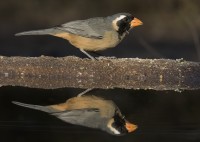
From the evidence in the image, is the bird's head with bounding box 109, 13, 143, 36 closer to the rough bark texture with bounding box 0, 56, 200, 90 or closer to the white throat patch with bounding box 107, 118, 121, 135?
the rough bark texture with bounding box 0, 56, 200, 90

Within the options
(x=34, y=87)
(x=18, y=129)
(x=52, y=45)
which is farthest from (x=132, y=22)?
(x=52, y=45)

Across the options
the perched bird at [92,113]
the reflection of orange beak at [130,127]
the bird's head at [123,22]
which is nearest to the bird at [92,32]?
the bird's head at [123,22]

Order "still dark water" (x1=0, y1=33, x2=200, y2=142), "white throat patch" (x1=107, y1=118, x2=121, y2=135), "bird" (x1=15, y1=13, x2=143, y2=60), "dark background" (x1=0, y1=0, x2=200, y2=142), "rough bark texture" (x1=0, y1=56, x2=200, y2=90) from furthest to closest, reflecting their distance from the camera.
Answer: "bird" (x1=15, y1=13, x2=143, y2=60) < "rough bark texture" (x1=0, y1=56, x2=200, y2=90) < "white throat patch" (x1=107, y1=118, x2=121, y2=135) < "dark background" (x1=0, y1=0, x2=200, y2=142) < "still dark water" (x1=0, y1=33, x2=200, y2=142)

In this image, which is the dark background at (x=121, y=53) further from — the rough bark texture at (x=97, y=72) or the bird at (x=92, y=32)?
the bird at (x=92, y=32)

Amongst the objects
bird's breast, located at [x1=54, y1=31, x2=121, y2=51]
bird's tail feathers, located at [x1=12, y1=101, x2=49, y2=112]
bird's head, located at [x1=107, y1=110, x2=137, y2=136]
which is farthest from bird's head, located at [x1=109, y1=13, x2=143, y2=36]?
bird's head, located at [x1=107, y1=110, x2=137, y2=136]

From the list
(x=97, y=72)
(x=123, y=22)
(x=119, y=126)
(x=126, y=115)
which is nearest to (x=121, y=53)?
(x=123, y=22)
